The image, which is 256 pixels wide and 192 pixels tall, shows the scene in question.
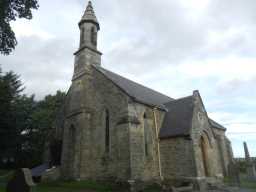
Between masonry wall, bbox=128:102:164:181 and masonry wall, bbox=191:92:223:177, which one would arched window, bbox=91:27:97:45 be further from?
masonry wall, bbox=191:92:223:177

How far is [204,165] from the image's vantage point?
828 inches

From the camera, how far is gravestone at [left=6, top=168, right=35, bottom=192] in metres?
7.05

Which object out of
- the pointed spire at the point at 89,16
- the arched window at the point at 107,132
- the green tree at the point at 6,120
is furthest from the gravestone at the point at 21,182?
the green tree at the point at 6,120

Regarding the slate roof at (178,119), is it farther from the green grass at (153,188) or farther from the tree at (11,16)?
the tree at (11,16)

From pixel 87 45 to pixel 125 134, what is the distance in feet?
36.5

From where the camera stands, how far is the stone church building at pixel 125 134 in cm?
1841

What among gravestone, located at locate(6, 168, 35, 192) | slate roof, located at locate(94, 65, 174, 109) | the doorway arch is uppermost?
slate roof, located at locate(94, 65, 174, 109)

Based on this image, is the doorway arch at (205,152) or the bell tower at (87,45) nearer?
the doorway arch at (205,152)

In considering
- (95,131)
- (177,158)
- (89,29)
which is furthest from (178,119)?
(89,29)

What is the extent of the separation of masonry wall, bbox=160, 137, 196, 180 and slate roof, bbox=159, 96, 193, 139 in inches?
22.4

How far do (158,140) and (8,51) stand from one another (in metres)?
14.5

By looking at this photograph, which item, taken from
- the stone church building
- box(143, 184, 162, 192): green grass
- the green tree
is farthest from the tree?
the green tree

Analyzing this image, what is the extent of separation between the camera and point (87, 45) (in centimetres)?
2394

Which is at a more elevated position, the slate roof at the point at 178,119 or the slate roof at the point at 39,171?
the slate roof at the point at 178,119
